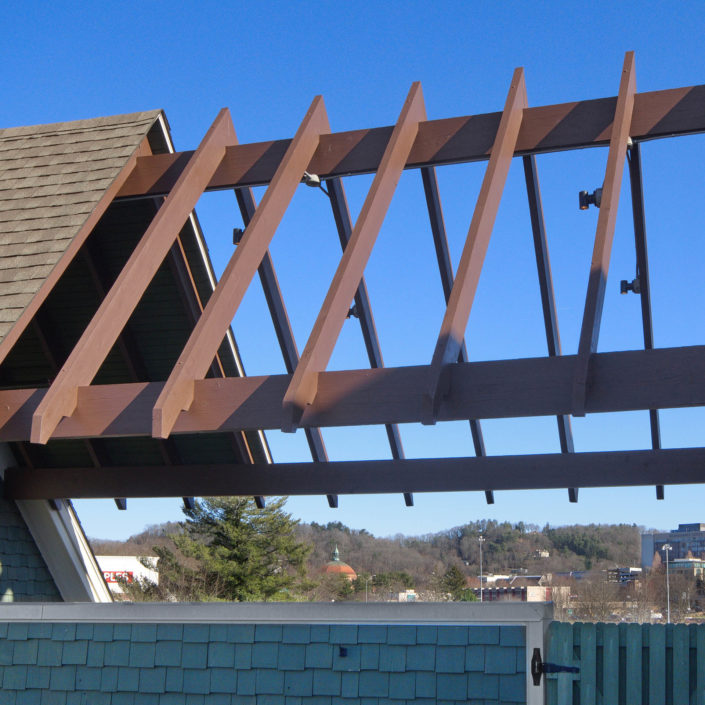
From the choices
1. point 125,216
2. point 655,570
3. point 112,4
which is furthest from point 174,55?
point 125,216

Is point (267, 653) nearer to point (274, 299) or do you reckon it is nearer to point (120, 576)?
point (274, 299)

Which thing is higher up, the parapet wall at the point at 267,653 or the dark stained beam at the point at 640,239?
the dark stained beam at the point at 640,239

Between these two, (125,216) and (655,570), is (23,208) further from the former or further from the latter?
(655,570)

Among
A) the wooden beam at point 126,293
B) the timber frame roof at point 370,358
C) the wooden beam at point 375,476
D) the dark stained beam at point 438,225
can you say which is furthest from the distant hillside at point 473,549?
the wooden beam at point 126,293

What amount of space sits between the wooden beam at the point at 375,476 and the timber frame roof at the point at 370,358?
0.01 metres

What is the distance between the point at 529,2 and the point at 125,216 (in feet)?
108

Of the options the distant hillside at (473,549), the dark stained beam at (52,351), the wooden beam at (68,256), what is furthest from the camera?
the distant hillside at (473,549)

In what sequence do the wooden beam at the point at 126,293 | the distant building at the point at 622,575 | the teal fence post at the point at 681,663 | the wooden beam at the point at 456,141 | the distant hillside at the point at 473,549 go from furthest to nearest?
the distant hillside at the point at 473,549, the distant building at the point at 622,575, the wooden beam at the point at 456,141, the wooden beam at the point at 126,293, the teal fence post at the point at 681,663

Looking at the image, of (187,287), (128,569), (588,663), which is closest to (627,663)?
(588,663)

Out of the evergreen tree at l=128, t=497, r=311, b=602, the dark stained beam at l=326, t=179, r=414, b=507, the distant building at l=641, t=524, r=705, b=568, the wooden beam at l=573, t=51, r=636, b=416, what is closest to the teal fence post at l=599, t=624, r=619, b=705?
the wooden beam at l=573, t=51, r=636, b=416

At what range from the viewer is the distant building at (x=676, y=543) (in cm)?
3031

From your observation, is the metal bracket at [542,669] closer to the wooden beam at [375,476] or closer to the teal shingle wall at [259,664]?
the teal shingle wall at [259,664]

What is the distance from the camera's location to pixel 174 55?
35750 millimetres

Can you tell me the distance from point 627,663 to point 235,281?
3293 mm
